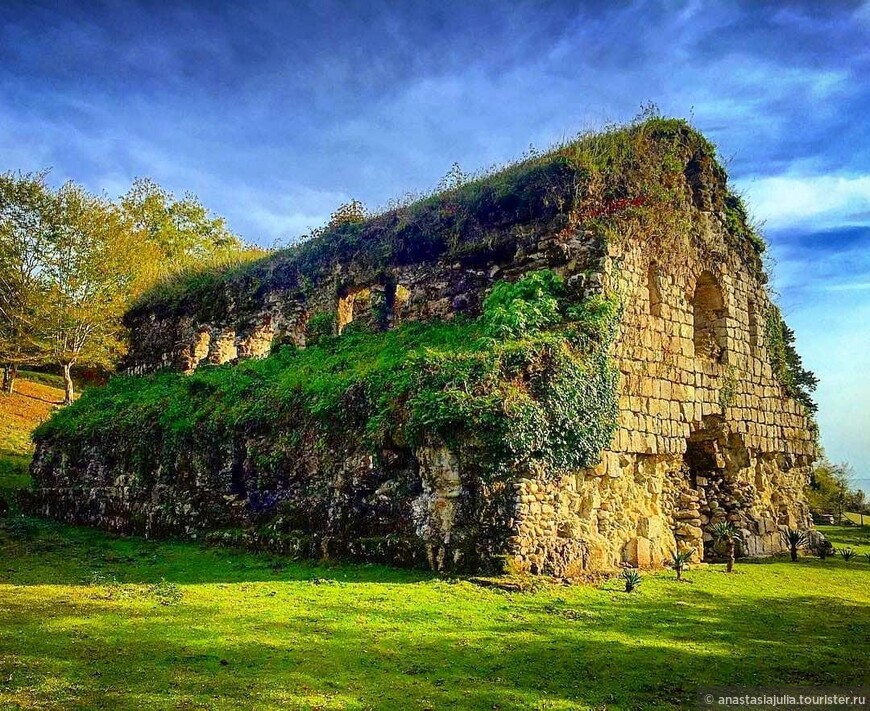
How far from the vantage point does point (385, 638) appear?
262 inches

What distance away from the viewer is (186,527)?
1316 centimetres

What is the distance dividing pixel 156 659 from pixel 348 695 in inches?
68.7

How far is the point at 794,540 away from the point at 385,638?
10.4m

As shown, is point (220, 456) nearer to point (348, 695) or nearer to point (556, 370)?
point (556, 370)

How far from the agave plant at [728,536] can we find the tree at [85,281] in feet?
80.7

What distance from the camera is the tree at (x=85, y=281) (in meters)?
28.9

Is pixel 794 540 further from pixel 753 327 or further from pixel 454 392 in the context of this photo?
pixel 454 392

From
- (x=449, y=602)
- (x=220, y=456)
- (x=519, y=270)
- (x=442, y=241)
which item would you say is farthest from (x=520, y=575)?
(x=442, y=241)

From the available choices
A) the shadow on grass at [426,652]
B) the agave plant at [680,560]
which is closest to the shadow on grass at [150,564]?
the shadow on grass at [426,652]

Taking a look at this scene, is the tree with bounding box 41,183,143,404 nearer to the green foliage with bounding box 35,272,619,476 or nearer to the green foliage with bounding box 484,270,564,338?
the green foliage with bounding box 35,272,619,476

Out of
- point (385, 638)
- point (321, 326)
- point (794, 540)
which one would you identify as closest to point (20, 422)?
point (321, 326)

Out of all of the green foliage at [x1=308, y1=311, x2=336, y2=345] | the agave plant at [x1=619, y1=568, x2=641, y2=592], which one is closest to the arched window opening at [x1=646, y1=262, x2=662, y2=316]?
the agave plant at [x1=619, y1=568, x2=641, y2=592]

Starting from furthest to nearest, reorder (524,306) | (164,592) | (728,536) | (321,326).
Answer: (321,326) → (728,536) → (524,306) → (164,592)

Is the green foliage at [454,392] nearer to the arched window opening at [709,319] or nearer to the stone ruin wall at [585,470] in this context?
the stone ruin wall at [585,470]
